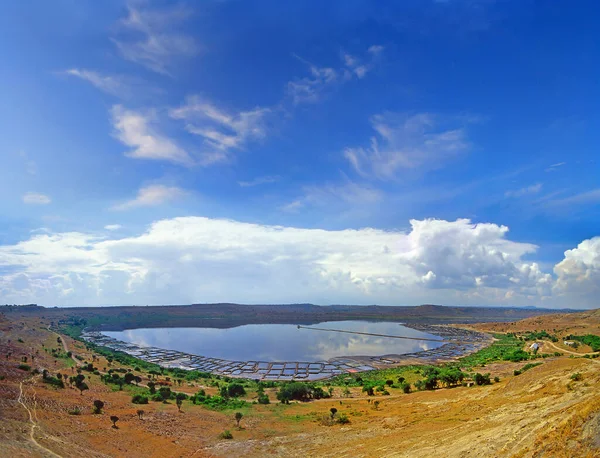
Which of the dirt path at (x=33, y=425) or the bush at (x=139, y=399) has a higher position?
the dirt path at (x=33, y=425)

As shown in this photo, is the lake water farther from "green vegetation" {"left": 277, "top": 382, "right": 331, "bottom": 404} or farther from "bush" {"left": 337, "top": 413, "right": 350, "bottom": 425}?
"bush" {"left": 337, "top": 413, "right": 350, "bottom": 425}

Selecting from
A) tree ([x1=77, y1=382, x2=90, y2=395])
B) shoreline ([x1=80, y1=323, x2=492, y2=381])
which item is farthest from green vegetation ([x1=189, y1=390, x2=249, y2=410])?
shoreline ([x1=80, y1=323, x2=492, y2=381])

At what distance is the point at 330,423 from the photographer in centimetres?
2539

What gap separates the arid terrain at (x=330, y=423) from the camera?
45.6 feet

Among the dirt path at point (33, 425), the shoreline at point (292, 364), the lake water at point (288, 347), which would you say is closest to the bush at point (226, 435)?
the dirt path at point (33, 425)

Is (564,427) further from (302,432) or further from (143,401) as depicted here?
(143,401)

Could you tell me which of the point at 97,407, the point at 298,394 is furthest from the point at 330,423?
the point at 97,407

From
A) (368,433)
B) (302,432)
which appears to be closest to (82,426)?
(302,432)

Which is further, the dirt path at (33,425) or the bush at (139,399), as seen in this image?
the bush at (139,399)

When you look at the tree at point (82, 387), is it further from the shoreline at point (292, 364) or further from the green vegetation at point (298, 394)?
the shoreline at point (292, 364)

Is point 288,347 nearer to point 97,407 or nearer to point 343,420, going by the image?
point 97,407

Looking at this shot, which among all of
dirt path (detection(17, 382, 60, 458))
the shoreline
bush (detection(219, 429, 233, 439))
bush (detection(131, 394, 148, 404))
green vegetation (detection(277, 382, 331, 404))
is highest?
dirt path (detection(17, 382, 60, 458))

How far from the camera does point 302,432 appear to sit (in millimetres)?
23812

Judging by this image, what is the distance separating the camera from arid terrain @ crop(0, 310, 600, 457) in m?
13.9
